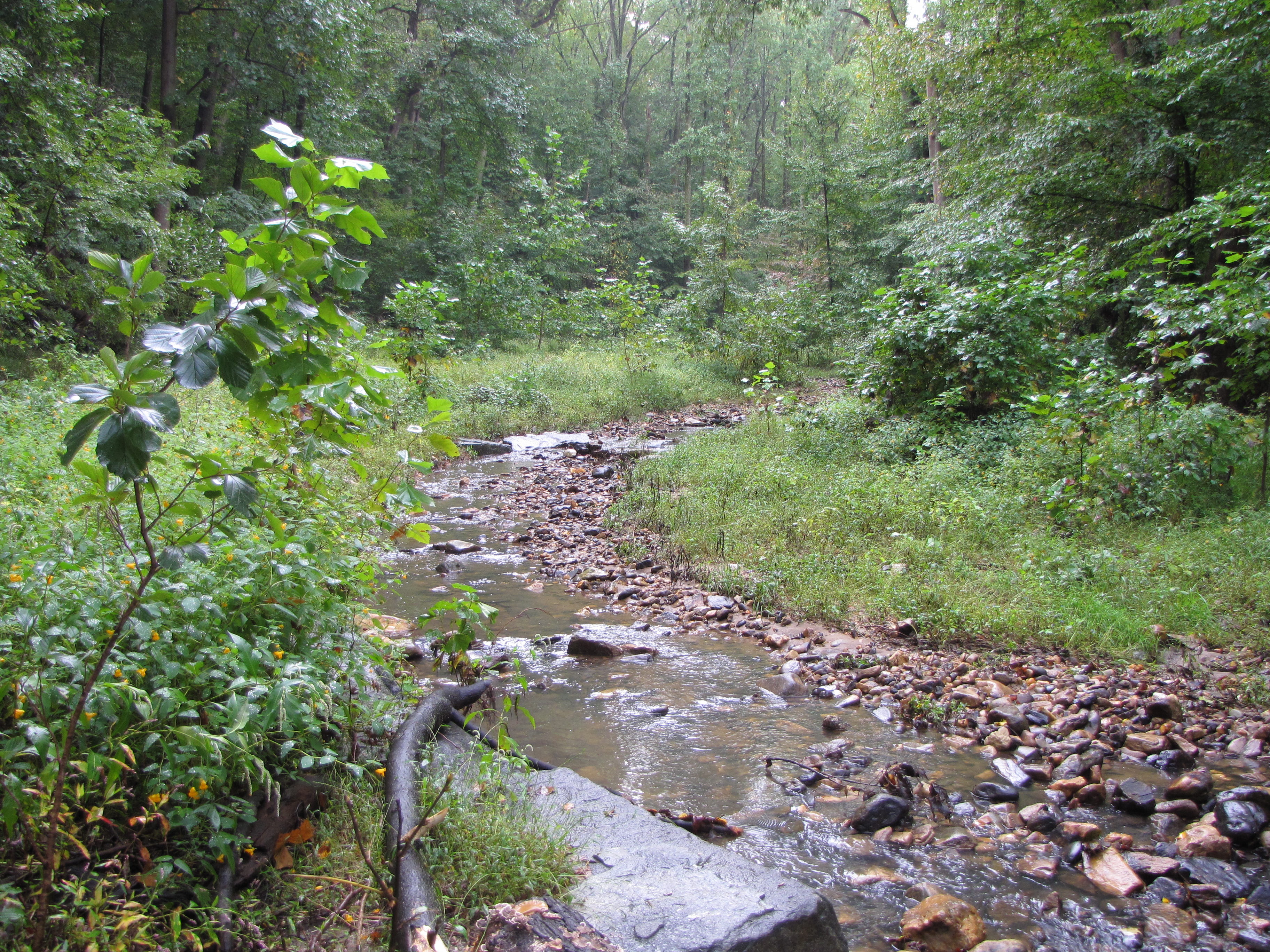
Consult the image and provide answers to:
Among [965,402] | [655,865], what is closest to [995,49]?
[965,402]

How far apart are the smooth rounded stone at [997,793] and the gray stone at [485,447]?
32.7ft

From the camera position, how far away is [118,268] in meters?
1.79

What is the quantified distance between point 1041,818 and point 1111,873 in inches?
14.8

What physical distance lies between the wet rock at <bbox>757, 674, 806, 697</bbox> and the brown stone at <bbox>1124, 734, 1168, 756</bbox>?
5.86 ft

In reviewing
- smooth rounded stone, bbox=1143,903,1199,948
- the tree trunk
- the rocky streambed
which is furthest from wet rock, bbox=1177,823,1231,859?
the tree trunk

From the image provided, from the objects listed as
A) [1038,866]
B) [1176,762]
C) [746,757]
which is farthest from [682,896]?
[1176,762]

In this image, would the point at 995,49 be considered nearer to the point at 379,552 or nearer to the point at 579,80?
the point at 379,552

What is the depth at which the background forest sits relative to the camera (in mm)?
2055

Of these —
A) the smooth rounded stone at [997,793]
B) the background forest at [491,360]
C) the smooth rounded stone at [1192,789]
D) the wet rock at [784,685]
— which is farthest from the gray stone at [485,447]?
the smooth rounded stone at [1192,789]

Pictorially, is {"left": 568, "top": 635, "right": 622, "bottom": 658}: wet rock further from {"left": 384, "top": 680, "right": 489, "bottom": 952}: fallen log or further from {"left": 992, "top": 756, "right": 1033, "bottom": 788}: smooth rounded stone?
{"left": 992, "top": 756, "right": 1033, "bottom": 788}: smooth rounded stone

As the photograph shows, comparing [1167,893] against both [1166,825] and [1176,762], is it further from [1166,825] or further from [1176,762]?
[1176,762]

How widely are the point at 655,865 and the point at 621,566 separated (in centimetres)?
470

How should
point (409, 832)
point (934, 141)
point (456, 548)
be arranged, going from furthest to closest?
point (934, 141) < point (456, 548) < point (409, 832)

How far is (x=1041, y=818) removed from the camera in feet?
11.1
